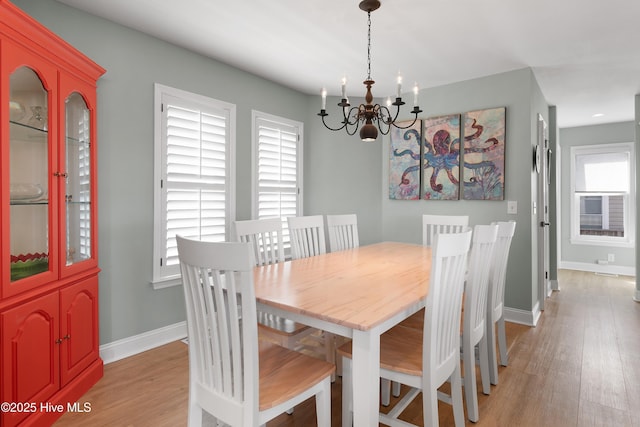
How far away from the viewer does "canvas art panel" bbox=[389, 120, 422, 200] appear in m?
4.14

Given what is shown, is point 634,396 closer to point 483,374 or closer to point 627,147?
point 483,374

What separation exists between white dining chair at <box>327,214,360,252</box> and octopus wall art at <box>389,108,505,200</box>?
124cm

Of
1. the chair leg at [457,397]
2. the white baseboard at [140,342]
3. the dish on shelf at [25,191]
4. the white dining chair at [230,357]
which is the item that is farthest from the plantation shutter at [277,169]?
the chair leg at [457,397]

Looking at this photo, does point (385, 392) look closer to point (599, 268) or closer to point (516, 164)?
point (516, 164)

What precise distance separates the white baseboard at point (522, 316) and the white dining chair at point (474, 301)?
1840 millimetres

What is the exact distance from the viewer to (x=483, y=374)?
2.19 metres

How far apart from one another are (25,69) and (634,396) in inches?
154

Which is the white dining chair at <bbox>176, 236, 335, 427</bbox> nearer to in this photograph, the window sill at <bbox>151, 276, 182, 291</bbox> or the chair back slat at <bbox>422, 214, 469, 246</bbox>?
the window sill at <bbox>151, 276, 182, 291</bbox>

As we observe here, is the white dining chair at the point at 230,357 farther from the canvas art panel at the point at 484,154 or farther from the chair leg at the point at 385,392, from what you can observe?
the canvas art panel at the point at 484,154

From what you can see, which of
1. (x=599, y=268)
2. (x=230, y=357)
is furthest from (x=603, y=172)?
(x=230, y=357)

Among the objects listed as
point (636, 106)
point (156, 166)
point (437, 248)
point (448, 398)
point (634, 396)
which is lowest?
point (634, 396)

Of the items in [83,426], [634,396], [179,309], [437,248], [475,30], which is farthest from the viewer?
[179,309]

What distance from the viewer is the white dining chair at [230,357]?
3.78ft

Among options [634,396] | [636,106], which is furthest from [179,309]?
[636,106]
